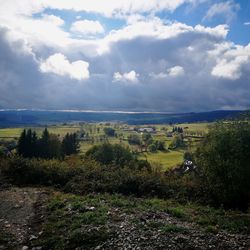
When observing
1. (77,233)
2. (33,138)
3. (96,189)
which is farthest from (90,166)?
(33,138)

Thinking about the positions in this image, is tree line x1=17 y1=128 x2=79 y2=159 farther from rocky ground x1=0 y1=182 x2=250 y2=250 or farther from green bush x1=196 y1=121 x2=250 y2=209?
rocky ground x1=0 y1=182 x2=250 y2=250

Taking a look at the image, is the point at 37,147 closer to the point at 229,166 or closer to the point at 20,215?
the point at 229,166

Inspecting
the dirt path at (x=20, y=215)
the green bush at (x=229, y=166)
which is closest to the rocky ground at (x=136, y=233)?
the dirt path at (x=20, y=215)

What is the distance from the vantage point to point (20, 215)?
766 inches

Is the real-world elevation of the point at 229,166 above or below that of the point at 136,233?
above

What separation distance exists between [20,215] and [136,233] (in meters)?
7.42

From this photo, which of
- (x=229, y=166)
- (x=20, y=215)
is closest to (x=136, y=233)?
(x=20, y=215)

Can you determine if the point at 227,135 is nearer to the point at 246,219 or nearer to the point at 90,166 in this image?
the point at 246,219

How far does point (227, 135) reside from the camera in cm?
2536

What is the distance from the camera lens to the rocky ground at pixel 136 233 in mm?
14414

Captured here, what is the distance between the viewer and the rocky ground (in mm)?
14414

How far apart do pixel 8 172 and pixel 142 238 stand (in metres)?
18.8

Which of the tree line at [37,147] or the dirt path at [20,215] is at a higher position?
the dirt path at [20,215]

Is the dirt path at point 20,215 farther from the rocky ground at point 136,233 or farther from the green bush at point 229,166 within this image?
the green bush at point 229,166
